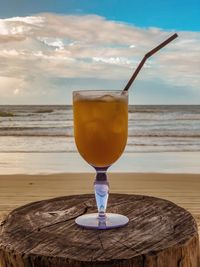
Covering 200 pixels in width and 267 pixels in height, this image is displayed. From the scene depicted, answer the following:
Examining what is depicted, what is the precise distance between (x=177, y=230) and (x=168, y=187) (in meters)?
4.64

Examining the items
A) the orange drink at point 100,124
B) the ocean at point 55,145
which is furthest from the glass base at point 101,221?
the ocean at point 55,145

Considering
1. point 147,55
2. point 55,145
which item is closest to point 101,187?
point 147,55

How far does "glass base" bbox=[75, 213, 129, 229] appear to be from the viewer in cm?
219

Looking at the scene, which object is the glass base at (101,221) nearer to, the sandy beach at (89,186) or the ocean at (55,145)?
the sandy beach at (89,186)

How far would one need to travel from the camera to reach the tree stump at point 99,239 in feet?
6.08

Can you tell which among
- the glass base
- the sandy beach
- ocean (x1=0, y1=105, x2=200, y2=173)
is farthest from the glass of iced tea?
ocean (x1=0, y1=105, x2=200, y2=173)

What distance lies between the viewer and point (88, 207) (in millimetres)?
2521

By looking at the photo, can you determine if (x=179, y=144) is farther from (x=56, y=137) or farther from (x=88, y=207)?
(x=88, y=207)

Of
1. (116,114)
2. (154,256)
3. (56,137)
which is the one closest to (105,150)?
(116,114)

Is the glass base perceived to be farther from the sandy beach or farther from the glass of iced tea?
the sandy beach

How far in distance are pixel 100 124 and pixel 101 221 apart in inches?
17.7

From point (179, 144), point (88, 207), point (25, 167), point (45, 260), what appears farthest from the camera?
point (179, 144)

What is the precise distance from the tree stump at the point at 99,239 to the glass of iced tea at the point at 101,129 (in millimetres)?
127

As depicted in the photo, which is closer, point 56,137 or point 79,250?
point 79,250
